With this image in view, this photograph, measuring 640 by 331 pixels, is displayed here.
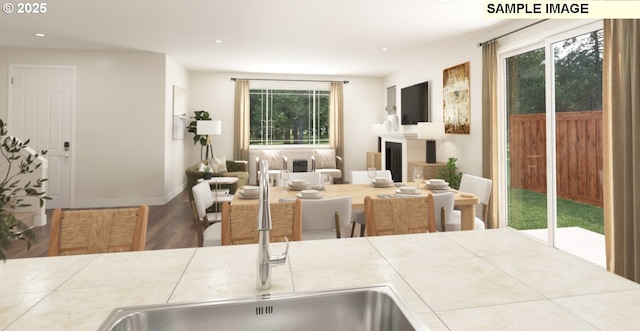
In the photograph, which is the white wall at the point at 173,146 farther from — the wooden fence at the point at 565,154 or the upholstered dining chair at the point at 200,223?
the wooden fence at the point at 565,154

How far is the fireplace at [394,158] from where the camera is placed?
6.68m

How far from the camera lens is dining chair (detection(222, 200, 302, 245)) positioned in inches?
70.2

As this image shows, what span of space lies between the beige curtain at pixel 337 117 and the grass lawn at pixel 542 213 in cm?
437

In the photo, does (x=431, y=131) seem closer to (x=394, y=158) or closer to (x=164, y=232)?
(x=394, y=158)

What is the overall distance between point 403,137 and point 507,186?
2034 millimetres

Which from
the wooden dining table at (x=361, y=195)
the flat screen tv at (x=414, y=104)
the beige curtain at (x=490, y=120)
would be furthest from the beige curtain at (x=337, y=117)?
the wooden dining table at (x=361, y=195)

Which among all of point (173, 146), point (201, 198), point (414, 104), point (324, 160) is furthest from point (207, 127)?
point (201, 198)

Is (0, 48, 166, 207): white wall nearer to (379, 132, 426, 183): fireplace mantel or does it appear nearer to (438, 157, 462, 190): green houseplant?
(379, 132, 426, 183): fireplace mantel

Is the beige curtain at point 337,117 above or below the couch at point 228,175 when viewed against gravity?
above

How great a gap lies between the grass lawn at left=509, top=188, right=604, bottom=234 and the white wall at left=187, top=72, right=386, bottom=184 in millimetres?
4466

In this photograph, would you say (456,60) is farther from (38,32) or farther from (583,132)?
(38,32)

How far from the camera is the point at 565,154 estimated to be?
145 inches

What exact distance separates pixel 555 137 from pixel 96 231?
4.16m

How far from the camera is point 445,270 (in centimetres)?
110
